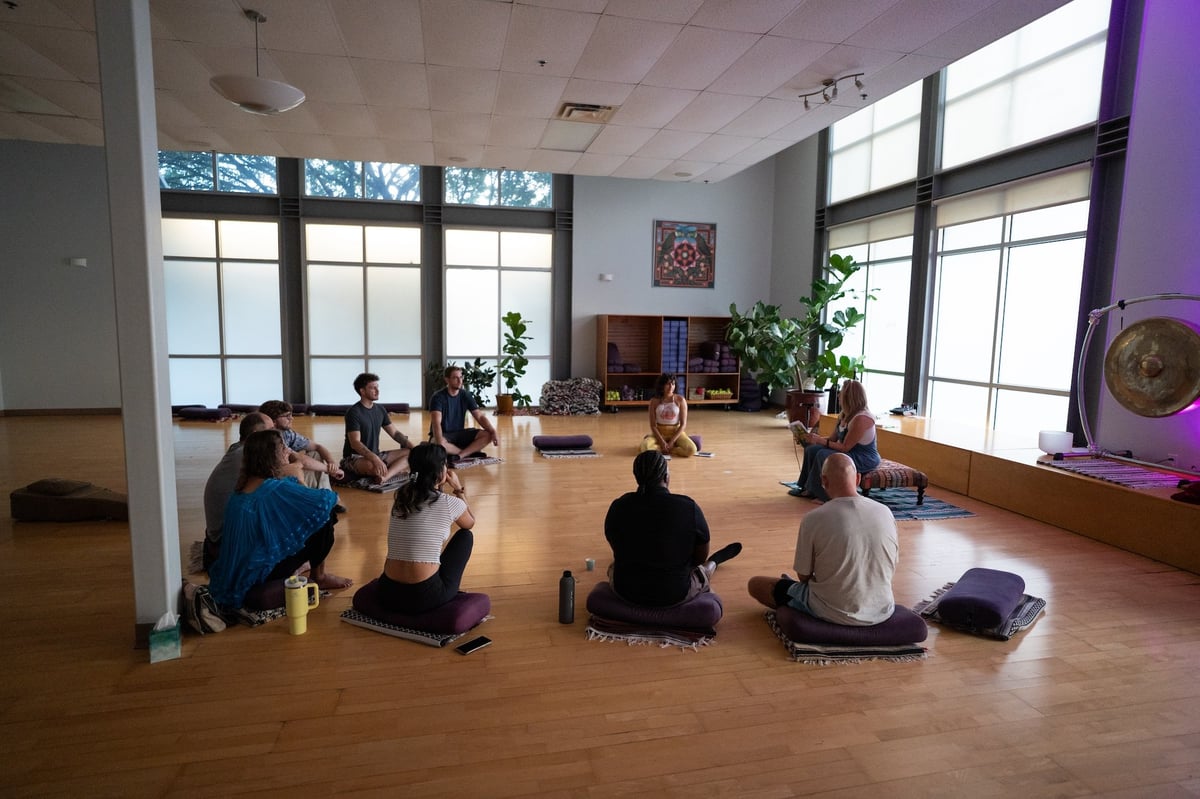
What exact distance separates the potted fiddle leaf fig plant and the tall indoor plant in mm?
3516

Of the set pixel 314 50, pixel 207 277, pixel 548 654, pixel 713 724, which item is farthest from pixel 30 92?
pixel 713 724

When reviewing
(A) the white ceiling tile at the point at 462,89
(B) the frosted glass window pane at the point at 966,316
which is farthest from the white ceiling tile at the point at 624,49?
(B) the frosted glass window pane at the point at 966,316

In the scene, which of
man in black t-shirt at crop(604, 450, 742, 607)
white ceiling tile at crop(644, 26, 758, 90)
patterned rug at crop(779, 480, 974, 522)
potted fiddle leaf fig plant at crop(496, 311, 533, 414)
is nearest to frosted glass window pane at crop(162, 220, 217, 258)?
potted fiddle leaf fig plant at crop(496, 311, 533, 414)

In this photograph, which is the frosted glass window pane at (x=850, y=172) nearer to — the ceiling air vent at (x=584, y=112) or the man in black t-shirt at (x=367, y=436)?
the ceiling air vent at (x=584, y=112)

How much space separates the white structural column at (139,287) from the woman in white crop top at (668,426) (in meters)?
5.14

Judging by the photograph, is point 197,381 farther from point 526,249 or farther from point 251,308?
point 526,249

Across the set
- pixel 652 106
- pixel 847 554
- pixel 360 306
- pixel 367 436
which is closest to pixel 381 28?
pixel 652 106

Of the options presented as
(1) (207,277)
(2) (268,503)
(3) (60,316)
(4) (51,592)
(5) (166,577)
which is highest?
(1) (207,277)

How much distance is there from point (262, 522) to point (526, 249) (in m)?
9.06

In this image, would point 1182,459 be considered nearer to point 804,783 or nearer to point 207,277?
point 804,783

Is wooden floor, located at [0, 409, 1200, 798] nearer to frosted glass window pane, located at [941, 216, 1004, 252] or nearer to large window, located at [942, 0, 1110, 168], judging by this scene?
frosted glass window pane, located at [941, 216, 1004, 252]

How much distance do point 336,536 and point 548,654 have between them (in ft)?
7.52

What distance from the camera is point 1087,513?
4734mm

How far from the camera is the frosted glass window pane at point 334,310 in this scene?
1091 centimetres
